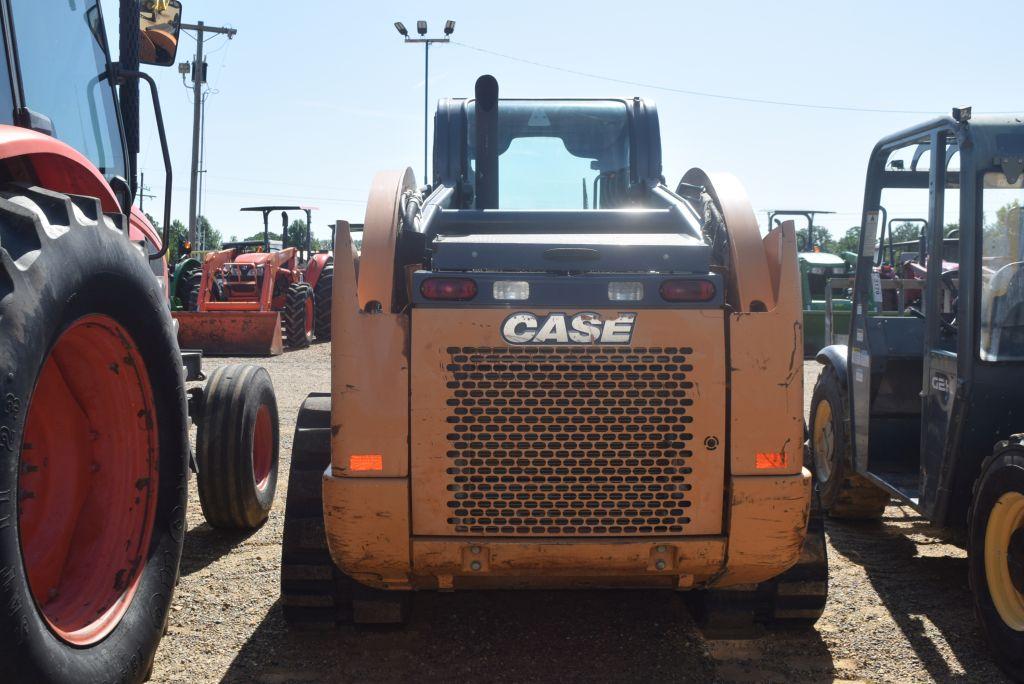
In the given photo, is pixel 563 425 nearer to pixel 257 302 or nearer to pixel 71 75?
pixel 71 75

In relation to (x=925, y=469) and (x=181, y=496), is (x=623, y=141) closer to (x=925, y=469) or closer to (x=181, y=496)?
(x=925, y=469)

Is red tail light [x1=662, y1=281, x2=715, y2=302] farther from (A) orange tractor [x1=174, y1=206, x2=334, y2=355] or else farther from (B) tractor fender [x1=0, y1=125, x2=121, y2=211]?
(A) orange tractor [x1=174, y1=206, x2=334, y2=355]

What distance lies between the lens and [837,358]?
5980mm

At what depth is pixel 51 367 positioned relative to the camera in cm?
306

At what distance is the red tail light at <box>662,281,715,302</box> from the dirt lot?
1439 millimetres

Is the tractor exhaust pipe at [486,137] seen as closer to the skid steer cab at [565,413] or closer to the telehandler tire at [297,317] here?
the skid steer cab at [565,413]

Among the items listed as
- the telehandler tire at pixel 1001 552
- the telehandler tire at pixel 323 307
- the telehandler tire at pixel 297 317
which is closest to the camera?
the telehandler tire at pixel 1001 552

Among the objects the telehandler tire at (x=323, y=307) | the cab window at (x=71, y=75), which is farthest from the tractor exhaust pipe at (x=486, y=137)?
the telehandler tire at (x=323, y=307)

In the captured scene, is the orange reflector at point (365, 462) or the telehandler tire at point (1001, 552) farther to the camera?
the telehandler tire at point (1001, 552)

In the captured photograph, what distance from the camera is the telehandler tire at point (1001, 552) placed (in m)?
3.62

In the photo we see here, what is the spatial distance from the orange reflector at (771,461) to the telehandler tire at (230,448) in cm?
298

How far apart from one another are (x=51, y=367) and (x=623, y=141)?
3.52m

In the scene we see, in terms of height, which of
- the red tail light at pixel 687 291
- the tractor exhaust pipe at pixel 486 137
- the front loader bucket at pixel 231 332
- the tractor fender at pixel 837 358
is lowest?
the front loader bucket at pixel 231 332

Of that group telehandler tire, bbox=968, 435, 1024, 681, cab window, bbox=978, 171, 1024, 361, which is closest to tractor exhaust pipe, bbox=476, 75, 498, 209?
cab window, bbox=978, 171, 1024, 361
